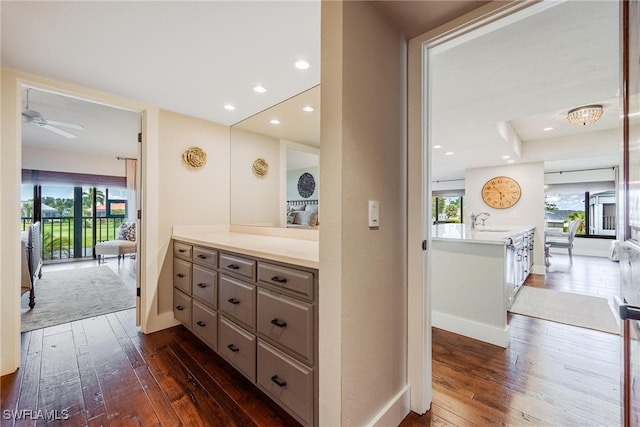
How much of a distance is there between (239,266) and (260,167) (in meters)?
1.38

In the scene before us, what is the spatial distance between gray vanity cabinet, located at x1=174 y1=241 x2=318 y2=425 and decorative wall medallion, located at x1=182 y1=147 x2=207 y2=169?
107 cm

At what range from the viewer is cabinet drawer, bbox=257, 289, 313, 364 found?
1.28 metres

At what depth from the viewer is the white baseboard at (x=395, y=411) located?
130 centimetres

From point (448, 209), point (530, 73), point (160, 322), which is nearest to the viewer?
point (530, 73)

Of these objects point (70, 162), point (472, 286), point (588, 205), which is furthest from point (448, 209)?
point (70, 162)

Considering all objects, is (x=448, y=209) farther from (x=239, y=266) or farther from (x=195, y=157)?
(x=239, y=266)

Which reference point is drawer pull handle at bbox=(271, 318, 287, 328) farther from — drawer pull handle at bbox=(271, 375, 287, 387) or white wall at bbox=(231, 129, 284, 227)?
white wall at bbox=(231, 129, 284, 227)

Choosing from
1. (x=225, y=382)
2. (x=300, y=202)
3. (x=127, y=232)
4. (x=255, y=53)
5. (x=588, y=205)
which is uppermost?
(x=255, y=53)

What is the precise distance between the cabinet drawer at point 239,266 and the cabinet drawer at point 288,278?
80 mm

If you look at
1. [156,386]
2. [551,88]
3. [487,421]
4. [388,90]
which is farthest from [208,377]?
[551,88]

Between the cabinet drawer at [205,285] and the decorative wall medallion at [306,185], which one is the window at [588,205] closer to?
the decorative wall medallion at [306,185]

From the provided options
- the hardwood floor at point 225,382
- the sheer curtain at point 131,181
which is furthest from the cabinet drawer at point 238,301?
the sheer curtain at point 131,181

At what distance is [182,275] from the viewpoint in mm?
2439

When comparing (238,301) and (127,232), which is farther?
(127,232)
